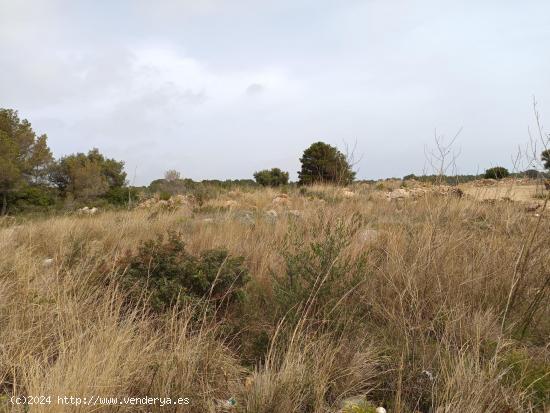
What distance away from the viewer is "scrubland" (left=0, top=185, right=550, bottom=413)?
1881 mm

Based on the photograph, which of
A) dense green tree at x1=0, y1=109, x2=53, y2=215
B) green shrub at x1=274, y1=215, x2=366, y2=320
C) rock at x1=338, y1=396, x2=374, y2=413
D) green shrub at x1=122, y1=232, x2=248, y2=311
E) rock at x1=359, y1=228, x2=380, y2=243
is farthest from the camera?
dense green tree at x1=0, y1=109, x2=53, y2=215

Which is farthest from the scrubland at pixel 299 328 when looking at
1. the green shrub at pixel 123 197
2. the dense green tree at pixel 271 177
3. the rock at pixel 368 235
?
the dense green tree at pixel 271 177

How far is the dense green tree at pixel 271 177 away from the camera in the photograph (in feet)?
83.5

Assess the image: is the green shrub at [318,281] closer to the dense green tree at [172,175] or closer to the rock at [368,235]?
the rock at [368,235]

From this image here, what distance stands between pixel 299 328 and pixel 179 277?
46.3 inches

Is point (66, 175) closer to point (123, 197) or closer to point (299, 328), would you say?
point (123, 197)

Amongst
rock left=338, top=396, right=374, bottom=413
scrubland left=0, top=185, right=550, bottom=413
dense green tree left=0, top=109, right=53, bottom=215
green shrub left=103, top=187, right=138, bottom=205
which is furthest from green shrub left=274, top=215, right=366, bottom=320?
dense green tree left=0, top=109, right=53, bottom=215

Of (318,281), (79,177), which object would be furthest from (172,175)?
(318,281)

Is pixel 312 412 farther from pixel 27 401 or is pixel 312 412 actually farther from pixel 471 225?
pixel 471 225

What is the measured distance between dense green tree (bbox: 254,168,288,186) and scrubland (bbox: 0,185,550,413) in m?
21.3

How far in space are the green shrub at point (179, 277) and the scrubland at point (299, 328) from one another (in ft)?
0.05

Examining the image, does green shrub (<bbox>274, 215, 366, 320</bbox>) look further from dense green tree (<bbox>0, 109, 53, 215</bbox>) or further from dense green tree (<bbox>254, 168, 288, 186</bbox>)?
dense green tree (<bbox>0, 109, 53, 215</bbox>)

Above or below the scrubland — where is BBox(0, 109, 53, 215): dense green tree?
above

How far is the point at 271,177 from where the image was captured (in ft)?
84.5
